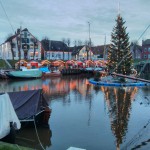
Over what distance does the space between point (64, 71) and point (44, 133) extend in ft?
178

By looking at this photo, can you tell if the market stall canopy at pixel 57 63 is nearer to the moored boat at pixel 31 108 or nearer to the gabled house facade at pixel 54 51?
the gabled house facade at pixel 54 51

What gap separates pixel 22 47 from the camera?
297ft

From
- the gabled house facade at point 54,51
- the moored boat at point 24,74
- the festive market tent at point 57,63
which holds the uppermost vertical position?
the gabled house facade at point 54,51

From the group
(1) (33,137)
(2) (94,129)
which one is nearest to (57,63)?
(2) (94,129)

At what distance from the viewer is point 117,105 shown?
23547mm

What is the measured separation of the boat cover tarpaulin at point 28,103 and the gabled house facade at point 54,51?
265ft

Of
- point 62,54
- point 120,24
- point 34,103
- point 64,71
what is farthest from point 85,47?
point 34,103

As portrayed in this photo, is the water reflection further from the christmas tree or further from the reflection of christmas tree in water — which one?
the christmas tree

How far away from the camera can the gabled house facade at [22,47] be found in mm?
88812

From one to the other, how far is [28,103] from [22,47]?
251 ft

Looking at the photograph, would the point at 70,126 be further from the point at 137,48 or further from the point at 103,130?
the point at 137,48

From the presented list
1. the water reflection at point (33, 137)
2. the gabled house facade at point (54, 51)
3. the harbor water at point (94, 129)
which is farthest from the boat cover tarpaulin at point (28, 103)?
the gabled house facade at point (54, 51)

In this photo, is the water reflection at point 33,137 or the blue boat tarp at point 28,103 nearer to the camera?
the water reflection at point 33,137

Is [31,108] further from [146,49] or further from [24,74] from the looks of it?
[146,49]
